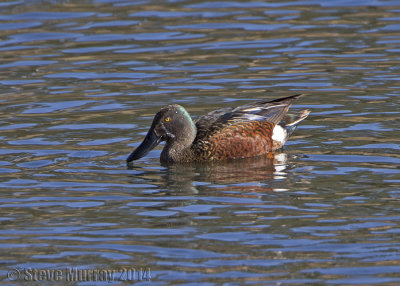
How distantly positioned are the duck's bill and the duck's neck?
136mm

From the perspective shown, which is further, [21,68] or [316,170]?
[21,68]

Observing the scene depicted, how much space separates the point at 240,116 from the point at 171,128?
30.0 inches

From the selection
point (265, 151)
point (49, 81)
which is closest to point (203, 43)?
point (49, 81)

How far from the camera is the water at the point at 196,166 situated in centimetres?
639

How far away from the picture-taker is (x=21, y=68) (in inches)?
534

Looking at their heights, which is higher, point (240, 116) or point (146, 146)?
point (240, 116)

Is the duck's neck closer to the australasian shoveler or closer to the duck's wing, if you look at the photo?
the australasian shoveler

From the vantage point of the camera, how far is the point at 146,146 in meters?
9.52

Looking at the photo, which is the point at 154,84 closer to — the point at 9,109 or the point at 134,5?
the point at 9,109

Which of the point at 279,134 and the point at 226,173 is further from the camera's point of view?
the point at 279,134

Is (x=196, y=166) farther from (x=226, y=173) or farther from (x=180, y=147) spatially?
(x=226, y=173)

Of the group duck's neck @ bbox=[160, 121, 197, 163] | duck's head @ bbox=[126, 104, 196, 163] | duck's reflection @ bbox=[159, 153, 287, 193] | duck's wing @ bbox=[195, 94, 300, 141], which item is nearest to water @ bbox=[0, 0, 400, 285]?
duck's reflection @ bbox=[159, 153, 287, 193]

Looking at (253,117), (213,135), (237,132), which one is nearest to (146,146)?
(213,135)

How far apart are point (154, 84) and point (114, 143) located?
2592 mm
